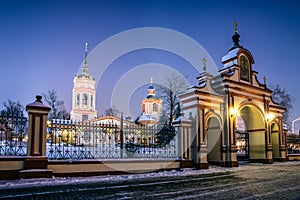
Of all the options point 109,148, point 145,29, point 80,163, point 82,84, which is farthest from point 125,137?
point 82,84

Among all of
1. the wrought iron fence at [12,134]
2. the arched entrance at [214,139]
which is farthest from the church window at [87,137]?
the arched entrance at [214,139]

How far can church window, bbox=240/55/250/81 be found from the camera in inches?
658

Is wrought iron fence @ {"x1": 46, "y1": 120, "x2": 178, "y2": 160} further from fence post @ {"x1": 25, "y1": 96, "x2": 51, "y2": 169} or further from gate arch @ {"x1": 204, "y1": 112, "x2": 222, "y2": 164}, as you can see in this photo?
gate arch @ {"x1": 204, "y1": 112, "x2": 222, "y2": 164}

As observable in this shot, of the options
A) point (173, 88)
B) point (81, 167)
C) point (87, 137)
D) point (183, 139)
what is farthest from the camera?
point (173, 88)

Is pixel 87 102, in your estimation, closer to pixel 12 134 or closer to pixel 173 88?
pixel 173 88

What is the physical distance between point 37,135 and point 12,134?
0.92 metres

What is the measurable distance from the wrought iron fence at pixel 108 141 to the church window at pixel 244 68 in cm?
673

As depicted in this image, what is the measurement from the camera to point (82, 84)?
45875mm

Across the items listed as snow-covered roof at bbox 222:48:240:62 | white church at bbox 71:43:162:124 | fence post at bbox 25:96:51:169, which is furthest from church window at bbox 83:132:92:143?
white church at bbox 71:43:162:124

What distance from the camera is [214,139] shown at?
51.2ft

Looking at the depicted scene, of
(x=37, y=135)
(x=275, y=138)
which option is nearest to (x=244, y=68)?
(x=275, y=138)

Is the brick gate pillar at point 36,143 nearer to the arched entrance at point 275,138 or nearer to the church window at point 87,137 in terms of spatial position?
the church window at point 87,137

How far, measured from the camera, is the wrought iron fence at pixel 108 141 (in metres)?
10.4

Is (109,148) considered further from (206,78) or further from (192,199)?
(206,78)
